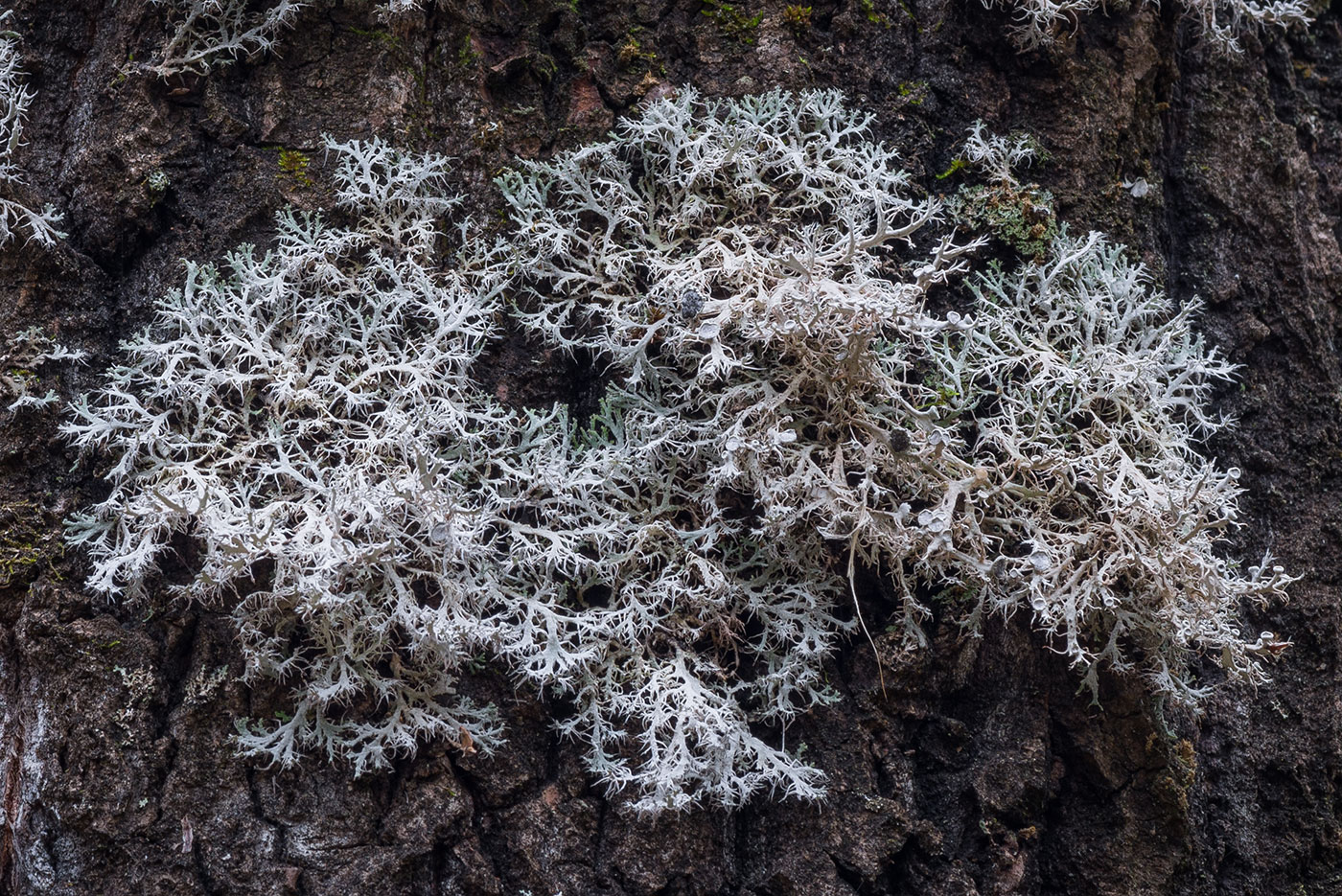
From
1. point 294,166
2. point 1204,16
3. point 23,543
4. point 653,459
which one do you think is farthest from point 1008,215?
point 23,543

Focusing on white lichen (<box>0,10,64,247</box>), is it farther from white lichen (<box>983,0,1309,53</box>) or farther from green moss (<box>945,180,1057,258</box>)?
white lichen (<box>983,0,1309,53</box>)

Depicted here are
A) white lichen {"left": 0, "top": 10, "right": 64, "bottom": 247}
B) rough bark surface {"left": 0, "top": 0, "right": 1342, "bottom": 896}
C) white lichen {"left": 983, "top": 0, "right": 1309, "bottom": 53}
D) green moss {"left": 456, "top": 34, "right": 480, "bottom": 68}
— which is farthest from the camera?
white lichen {"left": 983, "top": 0, "right": 1309, "bottom": 53}

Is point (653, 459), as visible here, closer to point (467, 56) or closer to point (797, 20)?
point (467, 56)

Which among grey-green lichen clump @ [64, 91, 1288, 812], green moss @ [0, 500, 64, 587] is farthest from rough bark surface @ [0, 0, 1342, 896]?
grey-green lichen clump @ [64, 91, 1288, 812]

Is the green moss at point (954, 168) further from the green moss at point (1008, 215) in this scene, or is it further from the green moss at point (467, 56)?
the green moss at point (467, 56)

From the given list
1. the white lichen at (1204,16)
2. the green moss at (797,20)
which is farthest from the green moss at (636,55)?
the white lichen at (1204,16)

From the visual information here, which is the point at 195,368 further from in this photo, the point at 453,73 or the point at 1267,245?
the point at 1267,245
